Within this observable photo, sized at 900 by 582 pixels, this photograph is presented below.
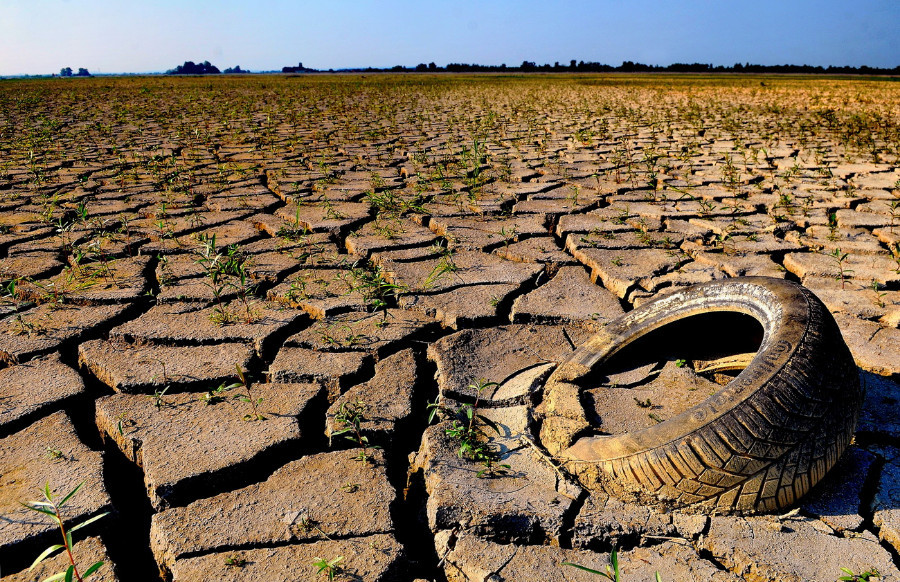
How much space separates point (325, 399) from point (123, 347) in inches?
27.8

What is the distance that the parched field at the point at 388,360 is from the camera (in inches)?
46.3

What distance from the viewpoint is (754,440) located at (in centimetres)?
114

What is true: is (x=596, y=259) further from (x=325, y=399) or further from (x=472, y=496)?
(x=472, y=496)

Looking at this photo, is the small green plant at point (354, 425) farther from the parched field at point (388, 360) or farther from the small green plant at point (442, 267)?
the small green plant at point (442, 267)

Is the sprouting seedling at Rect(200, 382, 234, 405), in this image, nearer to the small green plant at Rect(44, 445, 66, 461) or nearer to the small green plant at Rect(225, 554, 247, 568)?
the small green plant at Rect(44, 445, 66, 461)

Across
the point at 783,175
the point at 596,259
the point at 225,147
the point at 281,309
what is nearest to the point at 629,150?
the point at 783,175

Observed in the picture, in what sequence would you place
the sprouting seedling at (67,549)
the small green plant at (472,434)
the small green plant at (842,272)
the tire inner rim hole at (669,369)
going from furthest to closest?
the small green plant at (842,272)
the tire inner rim hole at (669,369)
the small green plant at (472,434)
the sprouting seedling at (67,549)

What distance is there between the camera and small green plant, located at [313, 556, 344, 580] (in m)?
1.10

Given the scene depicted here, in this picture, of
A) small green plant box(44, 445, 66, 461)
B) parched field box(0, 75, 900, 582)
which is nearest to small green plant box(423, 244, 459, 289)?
parched field box(0, 75, 900, 582)

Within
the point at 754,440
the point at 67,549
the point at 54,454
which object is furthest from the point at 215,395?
the point at 754,440

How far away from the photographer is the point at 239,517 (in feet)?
4.14

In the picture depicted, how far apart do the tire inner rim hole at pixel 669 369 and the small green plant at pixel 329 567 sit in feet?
2.15

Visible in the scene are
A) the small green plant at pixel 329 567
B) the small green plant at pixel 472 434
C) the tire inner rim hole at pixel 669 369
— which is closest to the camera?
the small green plant at pixel 329 567

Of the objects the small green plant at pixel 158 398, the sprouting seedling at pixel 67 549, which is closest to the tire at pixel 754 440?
the sprouting seedling at pixel 67 549
